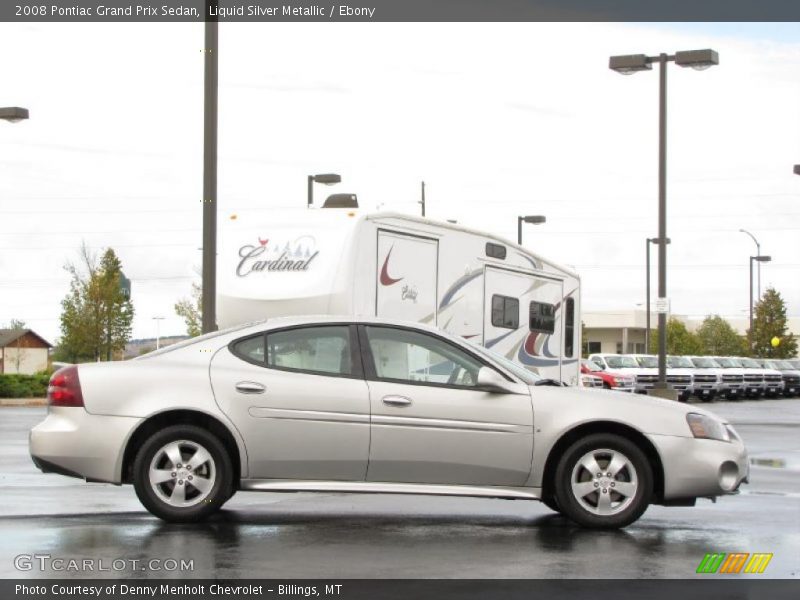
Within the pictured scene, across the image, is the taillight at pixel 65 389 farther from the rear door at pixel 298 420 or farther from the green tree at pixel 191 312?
the green tree at pixel 191 312

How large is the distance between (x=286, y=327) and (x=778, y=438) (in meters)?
14.9

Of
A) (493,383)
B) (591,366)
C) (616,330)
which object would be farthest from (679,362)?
(616,330)

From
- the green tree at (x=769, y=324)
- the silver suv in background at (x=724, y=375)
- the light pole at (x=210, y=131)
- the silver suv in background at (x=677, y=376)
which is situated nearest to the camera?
the light pole at (x=210, y=131)

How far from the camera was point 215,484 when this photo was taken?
9.56m

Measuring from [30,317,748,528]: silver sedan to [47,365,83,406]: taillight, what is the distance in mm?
12

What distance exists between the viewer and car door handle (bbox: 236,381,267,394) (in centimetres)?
970

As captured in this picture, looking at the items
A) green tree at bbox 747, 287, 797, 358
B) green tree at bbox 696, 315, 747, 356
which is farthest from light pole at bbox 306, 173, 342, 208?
green tree at bbox 696, 315, 747, 356

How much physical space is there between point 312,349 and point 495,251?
29.5 ft

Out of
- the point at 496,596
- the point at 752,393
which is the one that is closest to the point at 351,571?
the point at 496,596

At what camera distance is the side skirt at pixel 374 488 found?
31.5 feet

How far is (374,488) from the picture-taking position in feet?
31.6

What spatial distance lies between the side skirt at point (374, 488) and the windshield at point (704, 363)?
1476 inches

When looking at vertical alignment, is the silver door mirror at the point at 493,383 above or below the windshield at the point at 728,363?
above

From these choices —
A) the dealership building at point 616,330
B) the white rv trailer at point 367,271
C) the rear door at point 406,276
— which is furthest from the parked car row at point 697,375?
the dealership building at point 616,330
